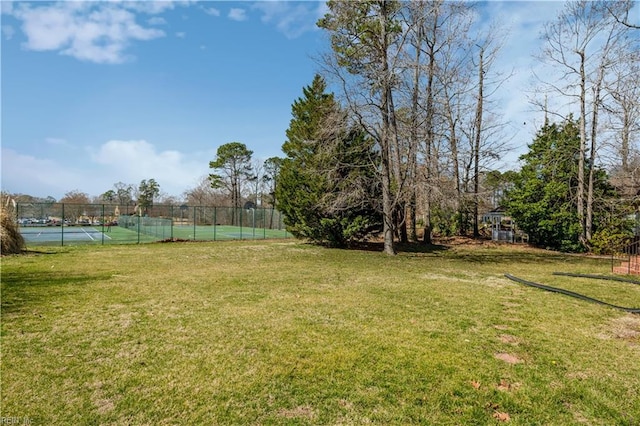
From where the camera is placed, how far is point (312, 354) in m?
3.64

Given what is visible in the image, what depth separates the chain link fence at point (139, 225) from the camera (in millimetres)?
20078

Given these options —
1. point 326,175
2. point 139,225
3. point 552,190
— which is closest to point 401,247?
point 326,175

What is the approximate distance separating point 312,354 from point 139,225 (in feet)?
66.6

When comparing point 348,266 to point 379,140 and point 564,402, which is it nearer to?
point 379,140

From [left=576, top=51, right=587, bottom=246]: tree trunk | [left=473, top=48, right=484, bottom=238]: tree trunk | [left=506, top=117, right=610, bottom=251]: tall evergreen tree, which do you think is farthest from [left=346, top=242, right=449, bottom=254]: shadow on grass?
[left=576, top=51, right=587, bottom=246]: tree trunk

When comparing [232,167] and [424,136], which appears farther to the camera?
[232,167]

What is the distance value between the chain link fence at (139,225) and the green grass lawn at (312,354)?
14.2 metres

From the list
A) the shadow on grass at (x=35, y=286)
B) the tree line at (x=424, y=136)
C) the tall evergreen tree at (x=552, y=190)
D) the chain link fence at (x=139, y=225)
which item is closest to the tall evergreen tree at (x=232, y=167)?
the chain link fence at (x=139, y=225)

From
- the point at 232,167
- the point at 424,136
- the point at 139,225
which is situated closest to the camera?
the point at 424,136

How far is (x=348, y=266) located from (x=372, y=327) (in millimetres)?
5910

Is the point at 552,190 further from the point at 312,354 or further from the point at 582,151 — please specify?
the point at 312,354

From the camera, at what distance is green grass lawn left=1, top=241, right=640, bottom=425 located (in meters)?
2.64

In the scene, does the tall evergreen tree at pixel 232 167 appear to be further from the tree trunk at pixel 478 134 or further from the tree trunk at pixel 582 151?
the tree trunk at pixel 582 151

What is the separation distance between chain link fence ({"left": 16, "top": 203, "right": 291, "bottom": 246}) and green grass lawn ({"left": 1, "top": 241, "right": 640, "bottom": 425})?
1423 centimetres
